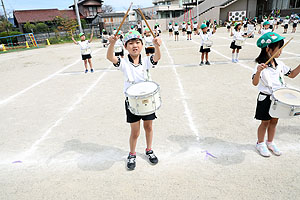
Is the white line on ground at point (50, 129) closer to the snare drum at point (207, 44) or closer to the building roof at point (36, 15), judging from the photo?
the snare drum at point (207, 44)

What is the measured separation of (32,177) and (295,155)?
3978mm

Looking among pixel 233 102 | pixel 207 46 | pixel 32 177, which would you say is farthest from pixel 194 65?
pixel 32 177

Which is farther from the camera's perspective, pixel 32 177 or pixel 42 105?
pixel 42 105

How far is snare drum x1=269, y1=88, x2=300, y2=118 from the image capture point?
101 inches

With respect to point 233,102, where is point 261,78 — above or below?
above

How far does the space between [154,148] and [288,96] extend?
7.05ft

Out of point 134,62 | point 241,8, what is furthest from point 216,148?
point 241,8

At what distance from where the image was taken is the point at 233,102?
520 centimetres

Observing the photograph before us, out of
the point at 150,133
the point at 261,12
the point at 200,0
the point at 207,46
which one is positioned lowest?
the point at 150,133

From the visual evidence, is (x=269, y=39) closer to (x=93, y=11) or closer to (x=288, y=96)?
(x=288, y=96)

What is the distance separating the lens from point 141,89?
273 centimetres

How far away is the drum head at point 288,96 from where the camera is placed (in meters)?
2.59

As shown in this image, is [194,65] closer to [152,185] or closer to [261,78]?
[261,78]

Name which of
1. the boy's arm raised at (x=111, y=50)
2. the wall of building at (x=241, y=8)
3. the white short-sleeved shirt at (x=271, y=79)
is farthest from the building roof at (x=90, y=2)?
the white short-sleeved shirt at (x=271, y=79)
